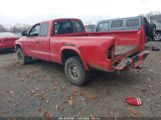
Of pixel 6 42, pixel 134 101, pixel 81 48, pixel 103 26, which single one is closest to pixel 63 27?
pixel 81 48

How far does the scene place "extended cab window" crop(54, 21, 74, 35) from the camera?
631 centimetres

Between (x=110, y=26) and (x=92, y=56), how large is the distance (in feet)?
30.0

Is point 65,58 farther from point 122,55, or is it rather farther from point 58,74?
point 122,55

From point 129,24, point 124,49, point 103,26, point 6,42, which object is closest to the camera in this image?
point 124,49

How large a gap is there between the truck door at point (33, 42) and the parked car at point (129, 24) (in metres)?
6.24

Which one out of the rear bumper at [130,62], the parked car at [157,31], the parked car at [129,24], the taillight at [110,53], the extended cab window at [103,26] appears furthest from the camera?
the parked car at [157,31]

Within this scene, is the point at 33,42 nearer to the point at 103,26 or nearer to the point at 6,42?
the point at 6,42

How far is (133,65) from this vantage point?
5.03m

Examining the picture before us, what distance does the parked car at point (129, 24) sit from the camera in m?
11.4

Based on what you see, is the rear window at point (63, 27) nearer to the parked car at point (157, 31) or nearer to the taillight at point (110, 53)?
the taillight at point (110, 53)

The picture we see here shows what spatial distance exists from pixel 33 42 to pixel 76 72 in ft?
8.34

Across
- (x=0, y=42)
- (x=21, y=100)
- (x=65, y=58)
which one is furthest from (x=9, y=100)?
(x=0, y=42)

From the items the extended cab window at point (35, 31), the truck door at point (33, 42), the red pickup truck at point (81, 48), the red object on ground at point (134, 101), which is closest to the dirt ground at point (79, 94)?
the red object on ground at point (134, 101)

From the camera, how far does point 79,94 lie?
4.82 metres
